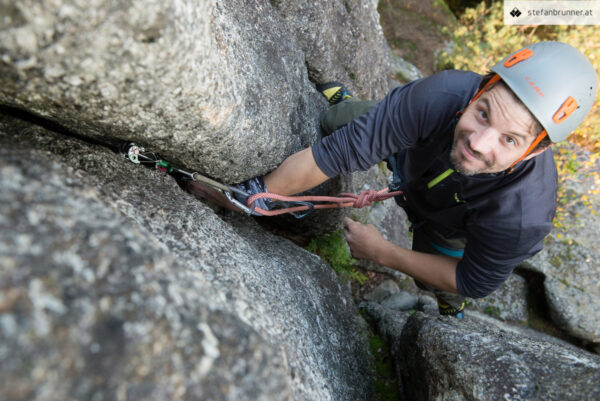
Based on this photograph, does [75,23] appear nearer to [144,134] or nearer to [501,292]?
[144,134]

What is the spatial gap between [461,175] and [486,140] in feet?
1.46

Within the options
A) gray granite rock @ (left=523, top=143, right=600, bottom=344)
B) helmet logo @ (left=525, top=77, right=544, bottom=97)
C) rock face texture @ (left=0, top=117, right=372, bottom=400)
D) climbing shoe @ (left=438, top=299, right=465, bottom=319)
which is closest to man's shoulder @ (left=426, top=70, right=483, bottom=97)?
helmet logo @ (left=525, top=77, right=544, bottom=97)

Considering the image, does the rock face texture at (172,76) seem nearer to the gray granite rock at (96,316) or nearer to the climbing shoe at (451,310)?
the gray granite rock at (96,316)

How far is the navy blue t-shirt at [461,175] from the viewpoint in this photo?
2928mm

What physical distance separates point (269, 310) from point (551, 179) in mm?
2641

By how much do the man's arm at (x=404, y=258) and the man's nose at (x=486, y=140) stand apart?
1360 mm

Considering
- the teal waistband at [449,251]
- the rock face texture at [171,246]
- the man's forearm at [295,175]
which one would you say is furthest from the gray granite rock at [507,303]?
the man's forearm at [295,175]

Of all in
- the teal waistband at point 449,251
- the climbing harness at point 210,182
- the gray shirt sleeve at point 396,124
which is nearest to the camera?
the climbing harness at point 210,182

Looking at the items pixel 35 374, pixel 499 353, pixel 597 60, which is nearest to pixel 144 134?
pixel 35 374

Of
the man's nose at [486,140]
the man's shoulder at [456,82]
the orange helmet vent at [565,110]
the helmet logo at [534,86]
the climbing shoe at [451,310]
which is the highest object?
the helmet logo at [534,86]

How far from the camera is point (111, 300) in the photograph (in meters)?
1.21

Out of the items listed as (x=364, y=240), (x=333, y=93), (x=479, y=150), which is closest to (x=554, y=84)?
(x=479, y=150)

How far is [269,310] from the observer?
2186 millimetres

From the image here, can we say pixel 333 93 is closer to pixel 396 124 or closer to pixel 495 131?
pixel 396 124
